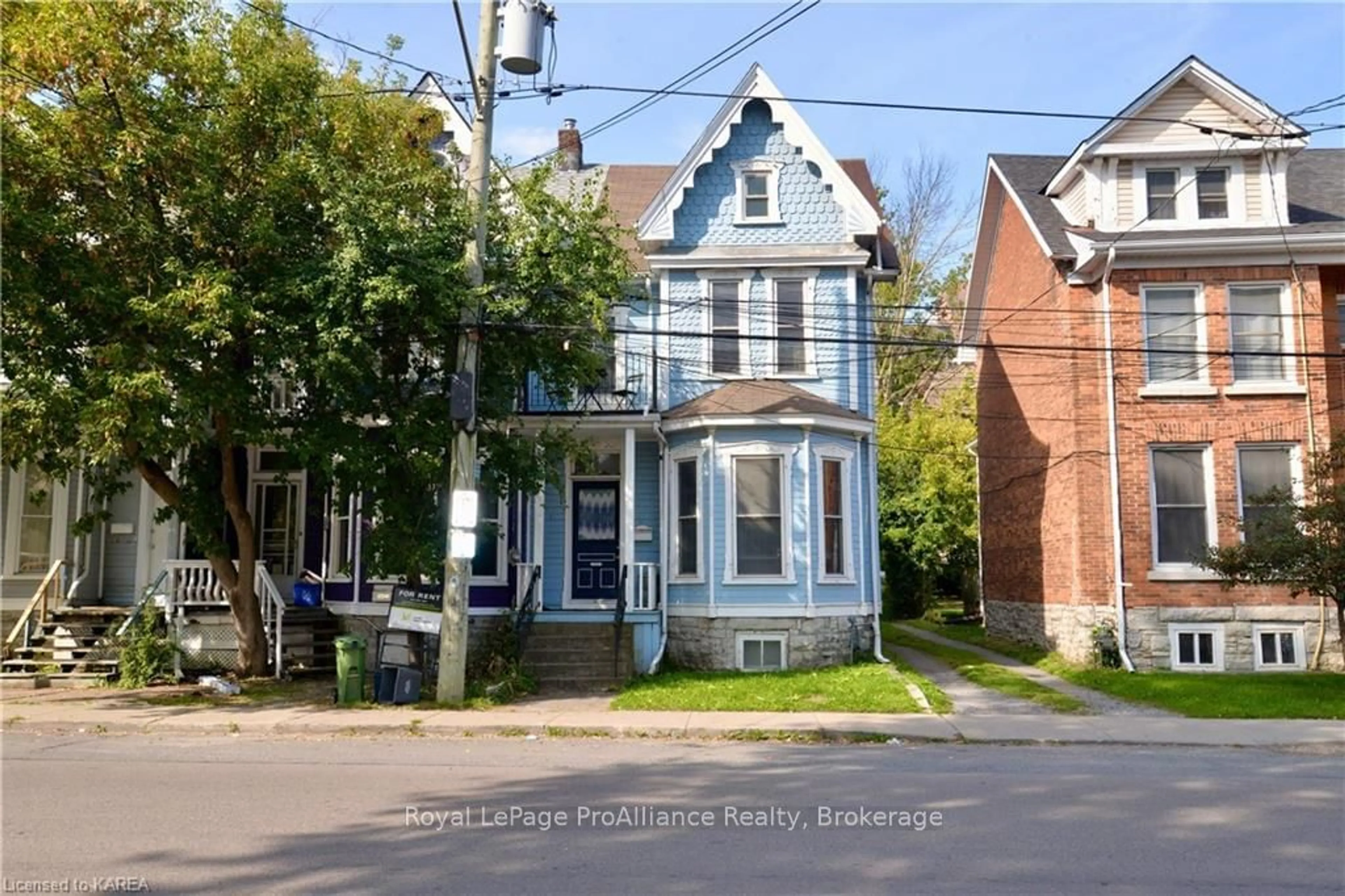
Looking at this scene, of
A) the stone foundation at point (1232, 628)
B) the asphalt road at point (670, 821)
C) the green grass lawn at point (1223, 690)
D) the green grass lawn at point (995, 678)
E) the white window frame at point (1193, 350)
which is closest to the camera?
the asphalt road at point (670, 821)

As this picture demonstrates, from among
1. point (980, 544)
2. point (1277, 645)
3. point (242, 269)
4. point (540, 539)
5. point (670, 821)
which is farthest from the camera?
point (980, 544)

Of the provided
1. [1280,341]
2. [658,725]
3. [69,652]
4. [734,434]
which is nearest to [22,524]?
[69,652]

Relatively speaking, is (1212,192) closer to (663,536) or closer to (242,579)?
(663,536)

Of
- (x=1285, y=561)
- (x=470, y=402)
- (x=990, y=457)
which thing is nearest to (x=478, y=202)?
(x=470, y=402)

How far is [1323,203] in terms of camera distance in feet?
65.4

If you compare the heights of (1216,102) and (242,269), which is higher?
(1216,102)

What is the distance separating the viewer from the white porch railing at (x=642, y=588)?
17.6 m

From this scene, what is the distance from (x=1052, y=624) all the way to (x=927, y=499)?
35.2 feet

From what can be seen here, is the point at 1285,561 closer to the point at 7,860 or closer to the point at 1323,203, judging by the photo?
the point at 1323,203

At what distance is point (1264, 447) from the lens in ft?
60.9

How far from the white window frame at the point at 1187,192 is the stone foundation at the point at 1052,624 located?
7290 millimetres

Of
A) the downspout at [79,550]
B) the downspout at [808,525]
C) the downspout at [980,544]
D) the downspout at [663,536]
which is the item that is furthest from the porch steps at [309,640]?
the downspout at [980,544]

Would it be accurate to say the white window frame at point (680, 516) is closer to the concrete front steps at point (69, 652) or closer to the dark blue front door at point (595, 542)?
the dark blue front door at point (595, 542)

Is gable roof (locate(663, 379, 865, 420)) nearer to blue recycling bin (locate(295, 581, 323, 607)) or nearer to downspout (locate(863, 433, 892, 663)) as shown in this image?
downspout (locate(863, 433, 892, 663))
